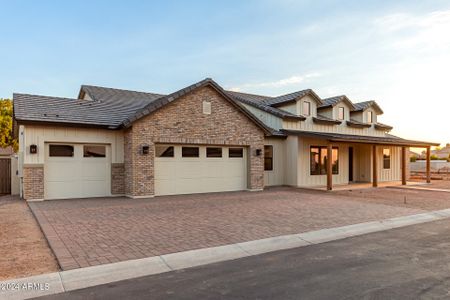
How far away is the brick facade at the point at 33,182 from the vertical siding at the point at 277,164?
37.6ft

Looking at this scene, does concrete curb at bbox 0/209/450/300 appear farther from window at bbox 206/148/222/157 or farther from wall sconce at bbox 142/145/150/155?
window at bbox 206/148/222/157

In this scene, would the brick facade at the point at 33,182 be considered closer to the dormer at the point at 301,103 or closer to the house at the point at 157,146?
the house at the point at 157,146

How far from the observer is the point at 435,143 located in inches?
898

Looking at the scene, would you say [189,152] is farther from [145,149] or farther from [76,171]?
[76,171]

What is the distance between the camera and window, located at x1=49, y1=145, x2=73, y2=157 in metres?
13.2

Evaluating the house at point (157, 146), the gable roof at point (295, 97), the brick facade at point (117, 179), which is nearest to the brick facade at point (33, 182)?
the house at point (157, 146)

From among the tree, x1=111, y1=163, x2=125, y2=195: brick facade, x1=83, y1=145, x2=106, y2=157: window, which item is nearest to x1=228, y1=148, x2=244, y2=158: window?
x1=111, y1=163, x2=125, y2=195: brick facade

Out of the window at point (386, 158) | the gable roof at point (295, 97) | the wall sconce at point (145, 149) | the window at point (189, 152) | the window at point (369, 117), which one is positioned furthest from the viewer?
the window at point (369, 117)

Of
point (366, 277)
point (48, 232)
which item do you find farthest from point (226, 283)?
point (48, 232)

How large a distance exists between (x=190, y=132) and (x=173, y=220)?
6571mm

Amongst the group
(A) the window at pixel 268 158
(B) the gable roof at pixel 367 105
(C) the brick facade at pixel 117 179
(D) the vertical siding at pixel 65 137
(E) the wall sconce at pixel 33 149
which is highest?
(B) the gable roof at pixel 367 105

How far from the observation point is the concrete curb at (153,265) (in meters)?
4.41

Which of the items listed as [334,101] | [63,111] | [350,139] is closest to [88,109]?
[63,111]

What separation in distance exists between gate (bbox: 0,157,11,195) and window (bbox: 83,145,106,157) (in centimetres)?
515
